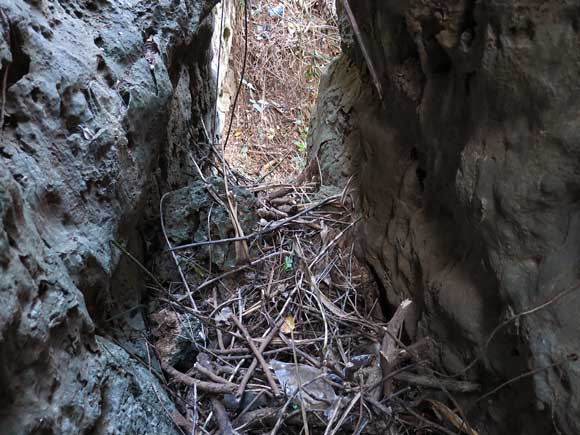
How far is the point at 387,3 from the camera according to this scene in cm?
156

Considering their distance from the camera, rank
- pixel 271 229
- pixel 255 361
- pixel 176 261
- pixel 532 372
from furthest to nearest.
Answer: pixel 271 229, pixel 176 261, pixel 255 361, pixel 532 372

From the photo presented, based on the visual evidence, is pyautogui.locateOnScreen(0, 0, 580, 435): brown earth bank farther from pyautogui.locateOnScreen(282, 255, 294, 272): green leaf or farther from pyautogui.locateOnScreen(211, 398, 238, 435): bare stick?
pyautogui.locateOnScreen(282, 255, 294, 272): green leaf

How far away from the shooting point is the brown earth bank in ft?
3.45

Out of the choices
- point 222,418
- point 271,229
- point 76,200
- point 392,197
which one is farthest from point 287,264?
point 76,200

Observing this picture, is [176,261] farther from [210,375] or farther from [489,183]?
[489,183]

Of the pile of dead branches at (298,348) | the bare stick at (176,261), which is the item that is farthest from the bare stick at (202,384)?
the bare stick at (176,261)

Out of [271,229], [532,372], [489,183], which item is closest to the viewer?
[532,372]

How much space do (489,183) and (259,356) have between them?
0.84 meters

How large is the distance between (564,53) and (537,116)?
127 mm

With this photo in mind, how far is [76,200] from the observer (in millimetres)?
1310

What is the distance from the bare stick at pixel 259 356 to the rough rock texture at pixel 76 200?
30cm

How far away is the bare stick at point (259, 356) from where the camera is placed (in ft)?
5.10

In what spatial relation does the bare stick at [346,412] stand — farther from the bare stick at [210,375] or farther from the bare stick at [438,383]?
the bare stick at [210,375]

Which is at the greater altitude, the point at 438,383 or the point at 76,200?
the point at 76,200
